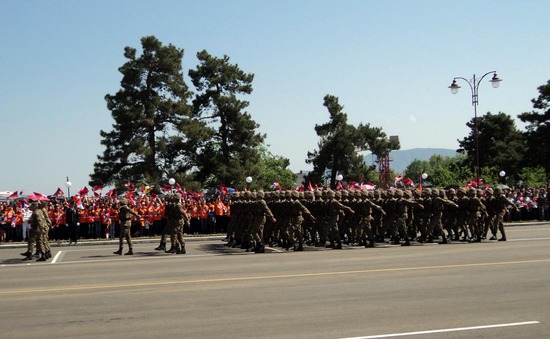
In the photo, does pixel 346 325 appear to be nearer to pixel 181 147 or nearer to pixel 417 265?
pixel 417 265

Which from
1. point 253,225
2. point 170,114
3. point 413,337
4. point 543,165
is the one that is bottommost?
point 413,337

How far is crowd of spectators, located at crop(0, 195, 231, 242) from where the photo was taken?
2733cm

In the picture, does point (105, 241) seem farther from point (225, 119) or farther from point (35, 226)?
point (225, 119)

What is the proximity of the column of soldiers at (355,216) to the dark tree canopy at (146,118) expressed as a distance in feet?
84.4

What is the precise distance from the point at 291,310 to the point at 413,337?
2.36m

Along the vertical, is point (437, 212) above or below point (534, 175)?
below

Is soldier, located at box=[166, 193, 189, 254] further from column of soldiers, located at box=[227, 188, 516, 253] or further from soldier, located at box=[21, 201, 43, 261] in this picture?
soldier, located at box=[21, 201, 43, 261]

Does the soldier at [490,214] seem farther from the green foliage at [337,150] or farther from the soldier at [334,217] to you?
the green foliage at [337,150]

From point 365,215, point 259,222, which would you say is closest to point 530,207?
point 365,215

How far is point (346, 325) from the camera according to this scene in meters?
8.57

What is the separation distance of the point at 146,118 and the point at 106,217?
20.4 meters

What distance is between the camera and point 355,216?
2148cm

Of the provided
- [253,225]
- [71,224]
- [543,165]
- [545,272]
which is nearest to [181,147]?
[71,224]

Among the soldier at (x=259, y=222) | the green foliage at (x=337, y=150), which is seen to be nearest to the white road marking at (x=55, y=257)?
the soldier at (x=259, y=222)
